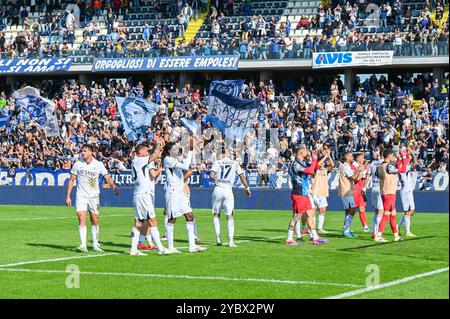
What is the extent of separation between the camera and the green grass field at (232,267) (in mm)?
14812

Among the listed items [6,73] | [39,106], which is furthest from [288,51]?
[6,73]

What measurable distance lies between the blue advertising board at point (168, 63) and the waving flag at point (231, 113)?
6.81 meters

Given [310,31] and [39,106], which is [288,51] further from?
[39,106]

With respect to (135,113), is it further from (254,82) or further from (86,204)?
(86,204)

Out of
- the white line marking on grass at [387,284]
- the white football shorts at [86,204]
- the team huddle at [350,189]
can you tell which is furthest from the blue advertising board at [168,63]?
the white line marking on grass at [387,284]

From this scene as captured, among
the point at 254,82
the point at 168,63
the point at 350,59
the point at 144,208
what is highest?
the point at 168,63

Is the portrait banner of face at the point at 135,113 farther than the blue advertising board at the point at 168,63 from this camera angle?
No

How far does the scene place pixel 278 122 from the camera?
155 feet

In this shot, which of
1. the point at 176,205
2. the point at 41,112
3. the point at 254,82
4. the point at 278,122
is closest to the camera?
the point at 176,205

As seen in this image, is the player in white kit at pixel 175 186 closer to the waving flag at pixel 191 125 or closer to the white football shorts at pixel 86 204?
the white football shorts at pixel 86 204

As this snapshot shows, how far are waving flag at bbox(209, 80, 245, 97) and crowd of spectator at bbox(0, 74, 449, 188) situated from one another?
206cm

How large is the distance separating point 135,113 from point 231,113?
4365 mm

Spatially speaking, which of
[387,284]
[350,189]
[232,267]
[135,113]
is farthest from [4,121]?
[387,284]

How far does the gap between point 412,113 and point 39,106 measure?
678 inches
